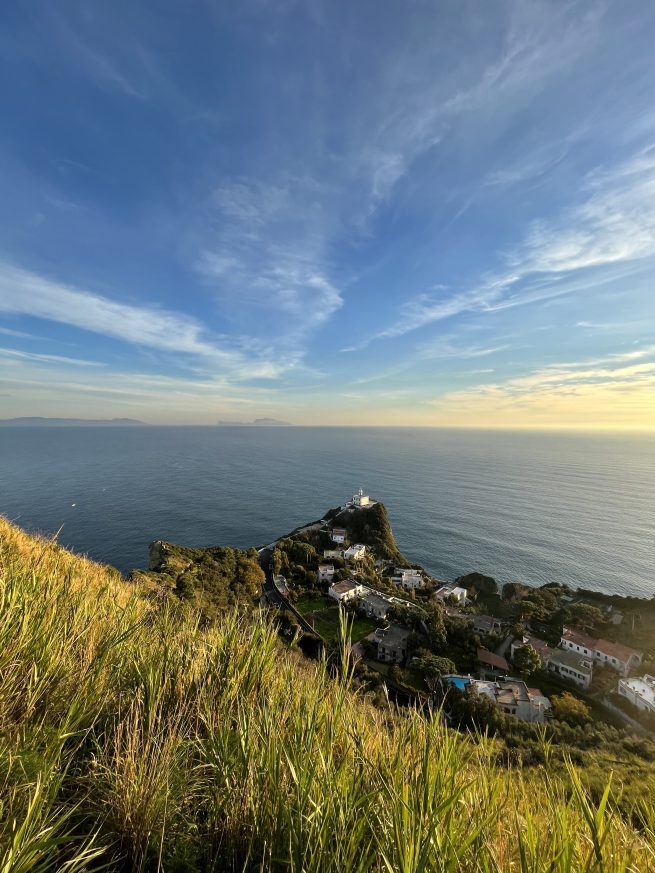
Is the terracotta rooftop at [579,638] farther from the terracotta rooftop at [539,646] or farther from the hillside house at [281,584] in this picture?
the hillside house at [281,584]

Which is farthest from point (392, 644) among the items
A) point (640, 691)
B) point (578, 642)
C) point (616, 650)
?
point (616, 650)

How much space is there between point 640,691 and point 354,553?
21823mm

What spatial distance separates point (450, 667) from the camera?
18.0 metres

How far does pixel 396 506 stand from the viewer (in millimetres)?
52312

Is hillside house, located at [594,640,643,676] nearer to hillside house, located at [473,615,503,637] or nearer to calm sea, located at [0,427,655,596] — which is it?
hillside house, located at [473,615,503,637]

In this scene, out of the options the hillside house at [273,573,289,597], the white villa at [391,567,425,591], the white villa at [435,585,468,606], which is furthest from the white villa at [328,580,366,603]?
the white villa at [435,585,468,606]

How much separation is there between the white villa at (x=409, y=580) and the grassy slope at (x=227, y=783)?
30.1 meters

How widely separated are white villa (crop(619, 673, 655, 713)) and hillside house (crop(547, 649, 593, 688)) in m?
1.51

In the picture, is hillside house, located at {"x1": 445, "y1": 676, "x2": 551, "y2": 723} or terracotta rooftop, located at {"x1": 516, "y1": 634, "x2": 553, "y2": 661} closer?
hillside house, located at {"x1": 445, "y1": 676, "x2": 551, "y2": 723}

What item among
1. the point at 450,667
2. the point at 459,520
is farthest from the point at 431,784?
the point at 459,520

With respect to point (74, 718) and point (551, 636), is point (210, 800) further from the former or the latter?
point (551, 636)

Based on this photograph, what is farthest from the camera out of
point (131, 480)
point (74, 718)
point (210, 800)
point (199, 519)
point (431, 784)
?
point (131, 480)

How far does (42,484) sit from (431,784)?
7092 centimetres

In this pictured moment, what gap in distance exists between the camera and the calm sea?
35.2 m
